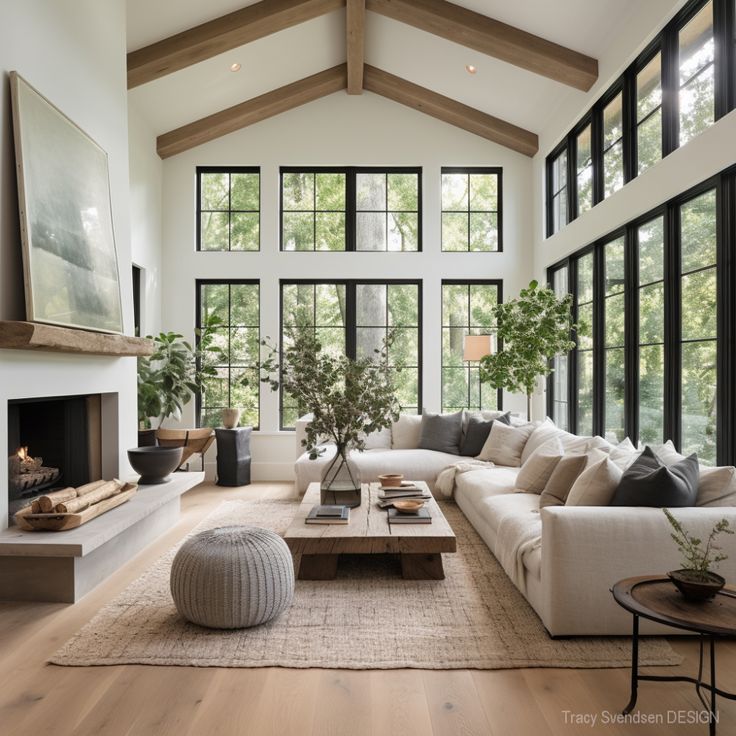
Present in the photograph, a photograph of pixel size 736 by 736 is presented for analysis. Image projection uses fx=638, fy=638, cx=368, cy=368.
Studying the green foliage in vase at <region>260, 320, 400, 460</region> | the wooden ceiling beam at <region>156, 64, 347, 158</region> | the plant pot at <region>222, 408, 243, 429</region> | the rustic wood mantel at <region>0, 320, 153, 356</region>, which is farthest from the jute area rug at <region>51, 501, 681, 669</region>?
the wooden ceiling beam at <region>156, 64, 347, 158</region>

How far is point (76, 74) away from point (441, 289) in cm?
435

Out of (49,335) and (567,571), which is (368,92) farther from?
(567,571)

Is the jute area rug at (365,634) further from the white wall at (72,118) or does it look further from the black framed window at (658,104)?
the black framed window at (658,104)

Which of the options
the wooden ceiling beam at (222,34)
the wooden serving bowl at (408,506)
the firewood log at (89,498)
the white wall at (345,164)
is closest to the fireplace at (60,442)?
the firewood log at (89,498)

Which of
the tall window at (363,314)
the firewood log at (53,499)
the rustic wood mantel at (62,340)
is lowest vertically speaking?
the firewood log at (53,499)

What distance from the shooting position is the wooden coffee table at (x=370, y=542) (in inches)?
133

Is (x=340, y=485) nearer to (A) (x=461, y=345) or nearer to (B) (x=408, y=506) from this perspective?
(B) (x=408, y=506)

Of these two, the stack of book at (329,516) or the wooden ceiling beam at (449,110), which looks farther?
the wooden ceiling beam at (449,110)

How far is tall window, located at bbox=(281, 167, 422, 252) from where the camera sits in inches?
291

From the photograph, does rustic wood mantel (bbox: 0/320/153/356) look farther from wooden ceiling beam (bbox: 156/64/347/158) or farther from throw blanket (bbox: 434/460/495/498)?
wooden ceiling beam (bbox: 156/64/347/158)

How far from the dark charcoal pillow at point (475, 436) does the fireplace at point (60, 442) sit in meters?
3.11

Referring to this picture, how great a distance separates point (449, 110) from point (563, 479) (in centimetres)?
485

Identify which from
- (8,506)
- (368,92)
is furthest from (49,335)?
(368,92)

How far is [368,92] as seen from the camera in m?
7.33
